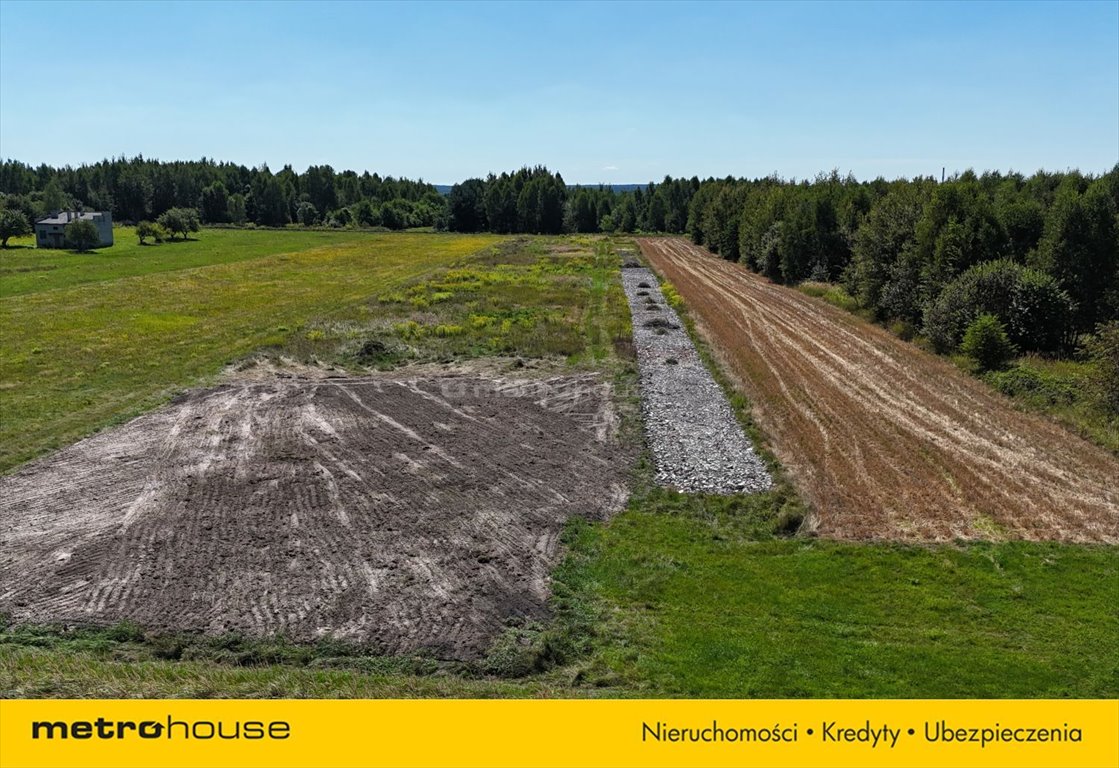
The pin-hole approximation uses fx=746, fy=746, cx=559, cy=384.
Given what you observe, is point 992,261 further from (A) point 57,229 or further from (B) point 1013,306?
(A) point 57,229

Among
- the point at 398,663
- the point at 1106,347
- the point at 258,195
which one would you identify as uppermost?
the point at 258,195

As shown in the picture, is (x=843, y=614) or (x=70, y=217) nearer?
→ (x=843, y=614)

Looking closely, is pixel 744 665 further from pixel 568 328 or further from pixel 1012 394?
pixel 568 328

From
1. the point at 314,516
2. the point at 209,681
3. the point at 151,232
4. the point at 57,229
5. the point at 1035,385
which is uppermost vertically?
the point at 57,229

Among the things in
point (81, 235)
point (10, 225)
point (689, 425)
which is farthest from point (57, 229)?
point (689, 425)

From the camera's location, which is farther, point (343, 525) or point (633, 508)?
point (633, 508)

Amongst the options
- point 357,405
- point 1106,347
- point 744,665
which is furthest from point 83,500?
point 1106,347

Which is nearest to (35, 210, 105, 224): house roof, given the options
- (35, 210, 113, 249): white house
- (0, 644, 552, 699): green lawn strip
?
(35, 210, 113, 249): white house
